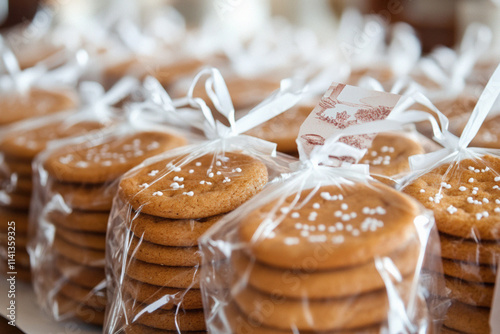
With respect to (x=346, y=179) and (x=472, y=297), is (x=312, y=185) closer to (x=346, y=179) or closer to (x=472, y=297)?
(x=346, y=179)

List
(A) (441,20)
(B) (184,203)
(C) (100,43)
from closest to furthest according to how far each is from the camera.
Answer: (B) (184,203)
(C) (100,43)
(A) (441,20)

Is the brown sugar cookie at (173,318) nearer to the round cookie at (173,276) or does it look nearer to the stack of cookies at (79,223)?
the round cookie at (173,276)

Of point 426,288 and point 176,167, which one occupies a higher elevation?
point 426,288

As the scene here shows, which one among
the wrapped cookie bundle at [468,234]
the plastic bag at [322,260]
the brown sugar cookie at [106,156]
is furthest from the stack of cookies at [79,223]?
the wrapped cookie bundle at [468,234]

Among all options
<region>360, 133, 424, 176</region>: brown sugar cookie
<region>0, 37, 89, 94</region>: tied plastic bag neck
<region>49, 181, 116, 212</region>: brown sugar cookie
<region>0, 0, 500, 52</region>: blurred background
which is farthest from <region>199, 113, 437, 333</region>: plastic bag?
<region>0, 0, 500, 52</region>: blurred background

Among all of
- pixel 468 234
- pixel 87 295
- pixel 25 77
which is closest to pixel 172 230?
pixel 87 295

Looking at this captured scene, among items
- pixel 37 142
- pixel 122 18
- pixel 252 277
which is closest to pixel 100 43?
pixel 122 18

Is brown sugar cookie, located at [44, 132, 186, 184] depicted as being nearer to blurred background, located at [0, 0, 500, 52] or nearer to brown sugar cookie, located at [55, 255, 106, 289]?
brown sugar cookie, located at [55, 255, 106, 289]
